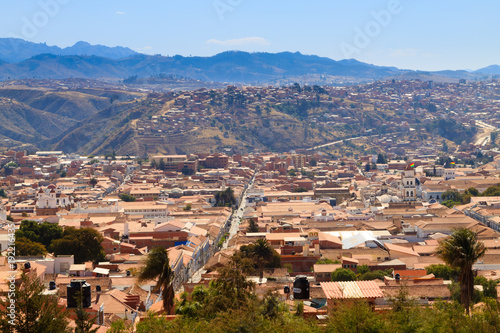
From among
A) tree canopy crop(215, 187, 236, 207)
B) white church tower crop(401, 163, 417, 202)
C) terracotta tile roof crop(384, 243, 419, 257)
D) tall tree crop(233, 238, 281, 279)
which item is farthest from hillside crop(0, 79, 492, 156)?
tall tree crop(233, 238, 281, 279)

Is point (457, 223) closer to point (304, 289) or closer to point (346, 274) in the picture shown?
point (346, 274)

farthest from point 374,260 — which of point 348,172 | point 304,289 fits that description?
point 348,172

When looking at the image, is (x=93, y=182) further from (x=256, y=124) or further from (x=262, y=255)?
(x=256, y=124)

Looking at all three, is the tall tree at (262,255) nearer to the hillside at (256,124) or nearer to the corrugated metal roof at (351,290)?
the corrugated metal roof at (351,290)

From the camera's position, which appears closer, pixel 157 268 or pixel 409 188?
pixel 157 268

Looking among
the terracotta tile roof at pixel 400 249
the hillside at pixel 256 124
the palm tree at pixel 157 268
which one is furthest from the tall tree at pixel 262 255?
the hillside at pixel 256 124

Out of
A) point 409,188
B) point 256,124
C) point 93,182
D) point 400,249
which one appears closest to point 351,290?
point 400,249
